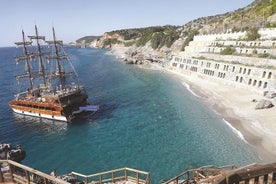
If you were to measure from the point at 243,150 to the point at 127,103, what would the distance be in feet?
108

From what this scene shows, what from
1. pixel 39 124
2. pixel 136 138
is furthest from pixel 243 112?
pixel 39 124

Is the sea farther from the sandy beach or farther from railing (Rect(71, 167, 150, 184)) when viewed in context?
railing (Rect(71, 167, 150, 184))

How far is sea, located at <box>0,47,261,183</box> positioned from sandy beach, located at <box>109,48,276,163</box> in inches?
58.0

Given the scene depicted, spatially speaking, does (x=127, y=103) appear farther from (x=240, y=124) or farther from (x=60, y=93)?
(x=240, y=124)

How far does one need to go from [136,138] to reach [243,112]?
2221 centimetres

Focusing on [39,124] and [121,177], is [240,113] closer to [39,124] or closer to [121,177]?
[121,177]

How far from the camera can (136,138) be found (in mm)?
42625

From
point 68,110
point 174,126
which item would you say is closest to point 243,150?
point 174,126

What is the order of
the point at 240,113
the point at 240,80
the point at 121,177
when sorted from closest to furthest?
the point at 121,177, the point at 240,113, the point at 240,80

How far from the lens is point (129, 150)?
38375 millimetres

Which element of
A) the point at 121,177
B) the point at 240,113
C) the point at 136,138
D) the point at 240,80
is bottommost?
the point at 136,138

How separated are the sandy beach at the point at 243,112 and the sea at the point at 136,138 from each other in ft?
4.83

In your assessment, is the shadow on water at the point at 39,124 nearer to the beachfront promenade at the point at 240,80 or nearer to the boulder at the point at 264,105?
the beachfront promenade at the point at 240,80

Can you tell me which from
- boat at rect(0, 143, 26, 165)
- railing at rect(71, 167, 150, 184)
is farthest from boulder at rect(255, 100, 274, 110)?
boat at rect(0, 143, 26, 165)
